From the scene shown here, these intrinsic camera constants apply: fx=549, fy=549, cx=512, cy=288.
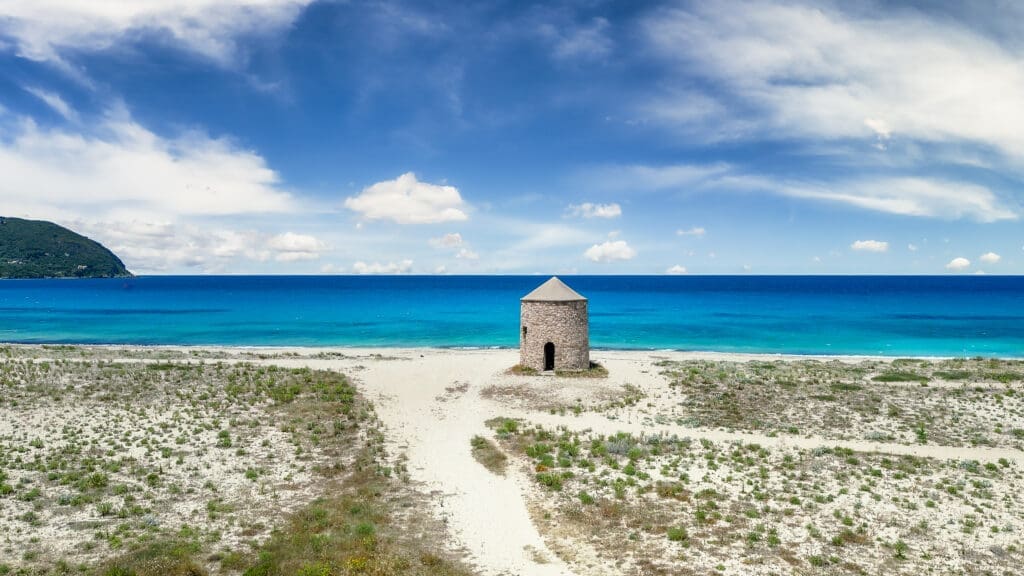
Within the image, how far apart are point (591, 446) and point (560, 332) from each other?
42.6ft

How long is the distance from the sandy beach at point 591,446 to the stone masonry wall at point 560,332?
5.41ft

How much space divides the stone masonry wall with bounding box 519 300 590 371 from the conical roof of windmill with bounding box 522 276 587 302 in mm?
210

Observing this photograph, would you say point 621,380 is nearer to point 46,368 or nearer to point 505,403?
point 505,403

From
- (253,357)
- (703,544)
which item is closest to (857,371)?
(703,544)

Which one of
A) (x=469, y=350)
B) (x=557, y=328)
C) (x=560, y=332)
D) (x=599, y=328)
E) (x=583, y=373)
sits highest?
(x=557, y=328)

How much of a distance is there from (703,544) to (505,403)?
15458mm

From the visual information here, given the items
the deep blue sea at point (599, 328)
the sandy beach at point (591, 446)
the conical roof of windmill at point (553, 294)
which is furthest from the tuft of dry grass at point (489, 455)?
the deep blue sea at point (599, 328)

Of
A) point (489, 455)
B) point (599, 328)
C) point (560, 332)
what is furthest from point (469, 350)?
point (489, 455)

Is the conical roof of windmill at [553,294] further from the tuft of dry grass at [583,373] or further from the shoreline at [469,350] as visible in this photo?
the shoreline at [469,350]

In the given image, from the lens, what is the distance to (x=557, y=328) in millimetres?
33875

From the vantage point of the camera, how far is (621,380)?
32.9m

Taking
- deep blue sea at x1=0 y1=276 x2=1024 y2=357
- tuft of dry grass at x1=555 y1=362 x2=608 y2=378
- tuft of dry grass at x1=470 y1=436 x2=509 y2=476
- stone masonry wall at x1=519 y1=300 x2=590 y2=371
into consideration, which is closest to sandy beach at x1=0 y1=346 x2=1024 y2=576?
tuft of dry grass at x1=470 y1=436 x2=509 y2=476

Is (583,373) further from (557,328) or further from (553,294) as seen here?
(553,294)

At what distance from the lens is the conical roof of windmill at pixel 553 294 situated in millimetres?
33406
